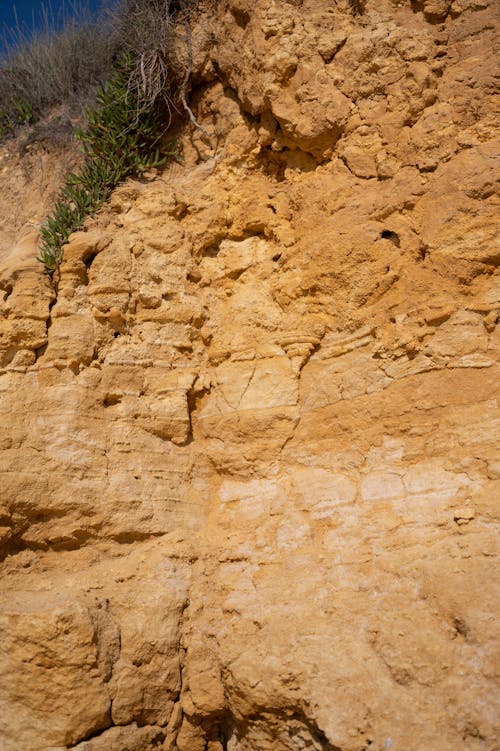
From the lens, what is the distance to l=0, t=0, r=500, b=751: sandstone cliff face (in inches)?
112

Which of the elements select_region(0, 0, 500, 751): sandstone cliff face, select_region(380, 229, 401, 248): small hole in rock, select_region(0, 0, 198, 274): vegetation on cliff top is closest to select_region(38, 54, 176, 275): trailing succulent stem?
select_region(0, 0, 198, 274): vegetation on cliff top

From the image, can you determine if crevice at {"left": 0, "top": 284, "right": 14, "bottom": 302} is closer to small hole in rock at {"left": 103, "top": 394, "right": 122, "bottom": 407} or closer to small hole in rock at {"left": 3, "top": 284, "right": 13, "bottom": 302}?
small hole in rock at {"left": 3, "top": 284, "right": 13, "bottom": 302}

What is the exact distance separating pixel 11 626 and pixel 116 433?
1141 millimetres

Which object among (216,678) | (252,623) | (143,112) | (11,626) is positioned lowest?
(216,678)

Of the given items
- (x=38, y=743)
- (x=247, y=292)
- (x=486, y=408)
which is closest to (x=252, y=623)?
(x=38, y=743)

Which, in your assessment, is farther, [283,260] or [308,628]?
[283,260]

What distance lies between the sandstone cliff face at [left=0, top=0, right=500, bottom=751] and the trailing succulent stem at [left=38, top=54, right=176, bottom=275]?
7.6 inches

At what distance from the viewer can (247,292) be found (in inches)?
156

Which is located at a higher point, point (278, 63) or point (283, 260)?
point (278, 63)

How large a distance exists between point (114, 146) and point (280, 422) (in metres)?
2.41

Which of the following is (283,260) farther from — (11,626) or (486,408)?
(11,626)

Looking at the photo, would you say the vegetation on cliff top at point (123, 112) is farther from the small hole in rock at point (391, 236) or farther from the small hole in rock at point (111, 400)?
the small hole in rock at point (391, 236)

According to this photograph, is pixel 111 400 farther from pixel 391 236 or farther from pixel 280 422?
pixel 391 236

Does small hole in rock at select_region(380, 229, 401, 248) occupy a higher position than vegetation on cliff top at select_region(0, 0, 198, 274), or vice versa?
vegetation on cliff top at select_region(0, 0, 198, 274)
